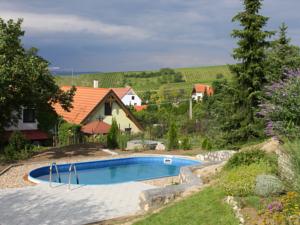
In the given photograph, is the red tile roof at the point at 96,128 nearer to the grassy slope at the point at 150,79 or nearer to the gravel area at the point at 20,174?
the gravel area at the point at 20,174

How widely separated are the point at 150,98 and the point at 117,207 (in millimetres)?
65878

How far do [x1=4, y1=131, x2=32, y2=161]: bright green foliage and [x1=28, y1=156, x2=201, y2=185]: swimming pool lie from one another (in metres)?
2.36

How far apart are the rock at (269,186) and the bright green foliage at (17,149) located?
1508cm

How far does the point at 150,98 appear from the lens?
255ft

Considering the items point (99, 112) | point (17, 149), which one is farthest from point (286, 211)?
point (99, 112)

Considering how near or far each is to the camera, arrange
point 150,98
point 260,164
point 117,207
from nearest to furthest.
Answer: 1. point 260,164
2. point 117,207
3. point 150,98

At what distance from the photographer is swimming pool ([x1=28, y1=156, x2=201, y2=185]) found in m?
19.4

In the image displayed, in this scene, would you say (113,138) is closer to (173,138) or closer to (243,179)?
(173,138)

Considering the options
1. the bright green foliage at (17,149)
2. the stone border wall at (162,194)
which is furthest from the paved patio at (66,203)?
the bright green foliage at (17,149)

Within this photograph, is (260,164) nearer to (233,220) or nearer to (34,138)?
(233,220)

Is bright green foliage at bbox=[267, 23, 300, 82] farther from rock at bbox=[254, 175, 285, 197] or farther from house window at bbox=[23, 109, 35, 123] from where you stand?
house window at bbox=[23, 109, 35, 123]

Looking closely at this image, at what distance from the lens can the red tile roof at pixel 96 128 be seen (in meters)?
33.8

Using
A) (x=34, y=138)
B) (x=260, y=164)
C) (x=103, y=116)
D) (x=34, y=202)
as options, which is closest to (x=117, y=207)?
(x=34, y=202)

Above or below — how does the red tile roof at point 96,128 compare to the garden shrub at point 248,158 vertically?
above
